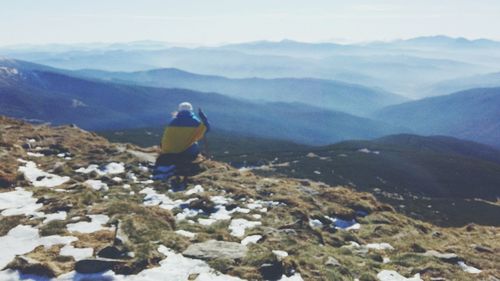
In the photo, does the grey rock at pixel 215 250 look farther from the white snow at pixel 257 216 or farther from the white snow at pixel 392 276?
the white snow at pixel 257 216

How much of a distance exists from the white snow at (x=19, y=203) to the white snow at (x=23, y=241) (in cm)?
193

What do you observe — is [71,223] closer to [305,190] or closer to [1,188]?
[1,188]

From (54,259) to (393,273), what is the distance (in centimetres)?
1055

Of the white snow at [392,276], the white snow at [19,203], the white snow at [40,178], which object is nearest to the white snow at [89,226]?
the white snow at [19,203]

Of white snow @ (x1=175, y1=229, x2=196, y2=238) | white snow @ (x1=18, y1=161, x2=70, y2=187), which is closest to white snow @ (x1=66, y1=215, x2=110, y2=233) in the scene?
white snow @ (x1=175, y1=229, x2=196, y2=238)

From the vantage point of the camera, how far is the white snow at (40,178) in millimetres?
24062

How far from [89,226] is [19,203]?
5.00 meters

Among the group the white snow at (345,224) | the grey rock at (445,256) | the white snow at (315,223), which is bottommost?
the white snow at (345,224)

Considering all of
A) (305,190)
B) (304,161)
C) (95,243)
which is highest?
(95,243)

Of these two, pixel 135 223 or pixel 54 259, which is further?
pixel 135 223

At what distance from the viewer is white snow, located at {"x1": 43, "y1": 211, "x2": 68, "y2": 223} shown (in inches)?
668

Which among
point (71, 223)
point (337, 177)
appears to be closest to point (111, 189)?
point (71, 223)

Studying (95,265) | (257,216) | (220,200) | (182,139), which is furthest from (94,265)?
(182,139)

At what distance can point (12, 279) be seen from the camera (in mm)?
11852
